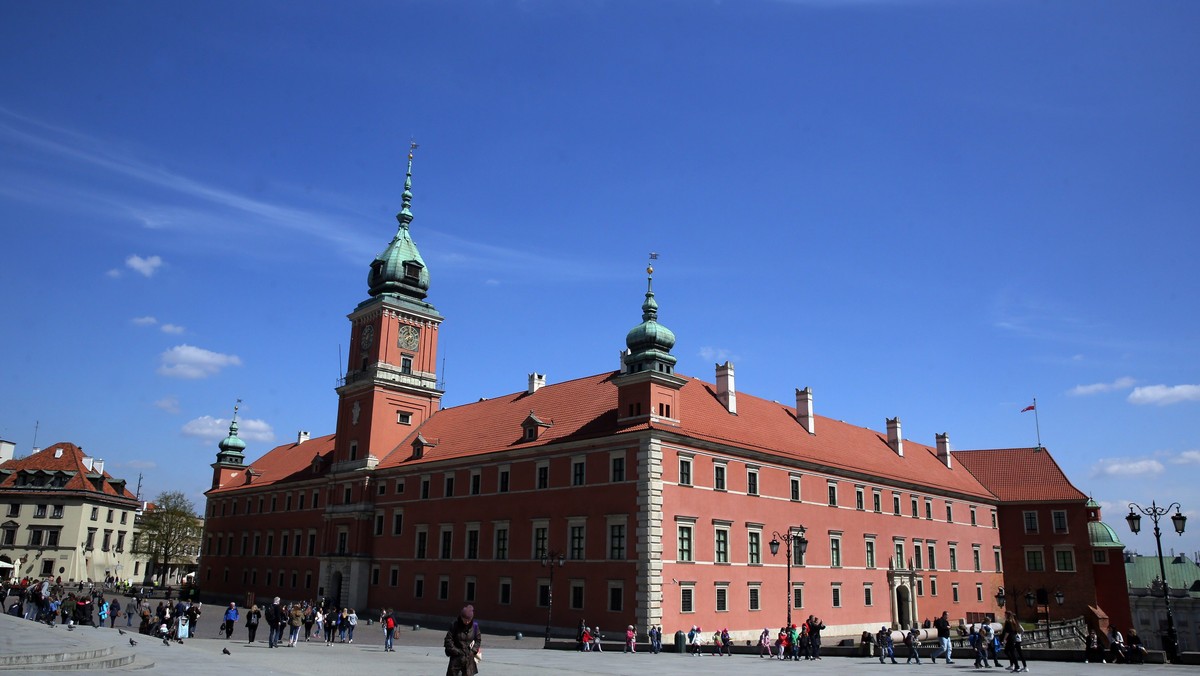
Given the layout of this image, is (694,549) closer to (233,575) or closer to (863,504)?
(863,504)

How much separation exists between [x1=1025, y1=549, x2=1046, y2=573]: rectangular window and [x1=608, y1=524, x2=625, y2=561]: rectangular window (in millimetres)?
39392

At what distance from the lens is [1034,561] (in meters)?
61.1

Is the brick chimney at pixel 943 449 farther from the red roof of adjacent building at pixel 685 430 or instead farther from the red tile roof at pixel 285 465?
the red tile roof at pixel 285 465

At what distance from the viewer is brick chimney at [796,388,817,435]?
5028cm

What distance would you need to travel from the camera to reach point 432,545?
46.4 metres

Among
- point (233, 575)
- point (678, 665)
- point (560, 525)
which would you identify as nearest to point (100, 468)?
point (233, 575)

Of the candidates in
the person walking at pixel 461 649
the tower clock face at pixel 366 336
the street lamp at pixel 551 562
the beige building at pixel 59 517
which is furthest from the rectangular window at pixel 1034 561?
the beige building at pixel 59 517

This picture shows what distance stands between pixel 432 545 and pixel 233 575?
2936 cm

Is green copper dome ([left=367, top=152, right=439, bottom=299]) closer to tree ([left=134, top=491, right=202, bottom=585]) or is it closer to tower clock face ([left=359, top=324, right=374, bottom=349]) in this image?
tower clock face ([left=359, top=324, right=374, bottom=349])

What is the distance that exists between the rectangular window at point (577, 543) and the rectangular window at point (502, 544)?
14.7 ft

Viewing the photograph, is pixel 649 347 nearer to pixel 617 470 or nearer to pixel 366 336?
pixel 617 470

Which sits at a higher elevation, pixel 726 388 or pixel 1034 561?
pixel 726 388

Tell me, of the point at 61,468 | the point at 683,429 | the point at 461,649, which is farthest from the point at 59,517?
the point at 461,649

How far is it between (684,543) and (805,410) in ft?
55.4
